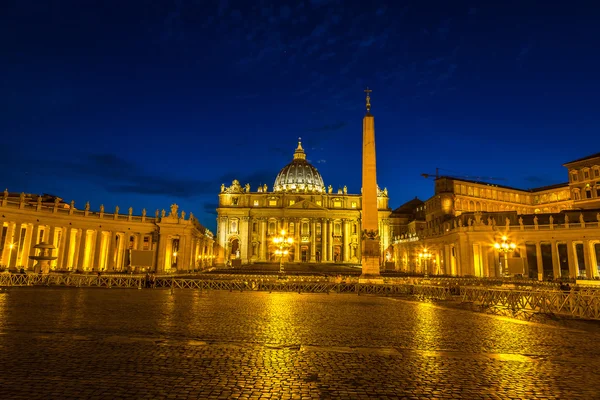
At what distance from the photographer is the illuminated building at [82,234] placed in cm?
3449

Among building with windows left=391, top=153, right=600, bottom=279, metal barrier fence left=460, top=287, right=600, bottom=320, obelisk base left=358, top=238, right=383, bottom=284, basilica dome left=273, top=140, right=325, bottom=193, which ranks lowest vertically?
metal barrier fence left=460, top=287, right=600, bottom=320

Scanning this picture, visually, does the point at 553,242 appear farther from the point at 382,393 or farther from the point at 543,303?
the point at 382,393

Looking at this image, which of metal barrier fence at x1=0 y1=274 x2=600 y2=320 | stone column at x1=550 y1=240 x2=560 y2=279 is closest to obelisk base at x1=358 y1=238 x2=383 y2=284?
metal barrier fence at x1=0 y1=274 x2=600 y2=320

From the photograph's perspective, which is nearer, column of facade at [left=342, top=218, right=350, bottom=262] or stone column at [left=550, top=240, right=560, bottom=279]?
stone column at [left=550, top=240, right=560, bottom=279]

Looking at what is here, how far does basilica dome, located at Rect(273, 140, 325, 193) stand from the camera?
112 m

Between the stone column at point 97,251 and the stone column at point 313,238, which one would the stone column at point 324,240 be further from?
the stone column at point 97,251

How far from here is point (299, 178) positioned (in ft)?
371

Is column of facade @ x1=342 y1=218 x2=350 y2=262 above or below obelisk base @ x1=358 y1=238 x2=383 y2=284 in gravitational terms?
above

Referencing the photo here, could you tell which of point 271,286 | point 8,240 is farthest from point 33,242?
point 271,286

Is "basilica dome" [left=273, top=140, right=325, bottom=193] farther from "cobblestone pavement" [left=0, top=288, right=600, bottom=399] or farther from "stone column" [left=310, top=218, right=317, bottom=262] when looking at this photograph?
"cobblestone pavement" [left=0, top=288, right=600, bottom=399]

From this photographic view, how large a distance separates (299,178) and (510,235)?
75176 millimetres

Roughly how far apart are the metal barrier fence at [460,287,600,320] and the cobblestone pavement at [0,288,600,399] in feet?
11.8

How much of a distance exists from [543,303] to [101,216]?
38.9m

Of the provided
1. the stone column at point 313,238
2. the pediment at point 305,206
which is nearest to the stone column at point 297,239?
the stone column at point 313,238
